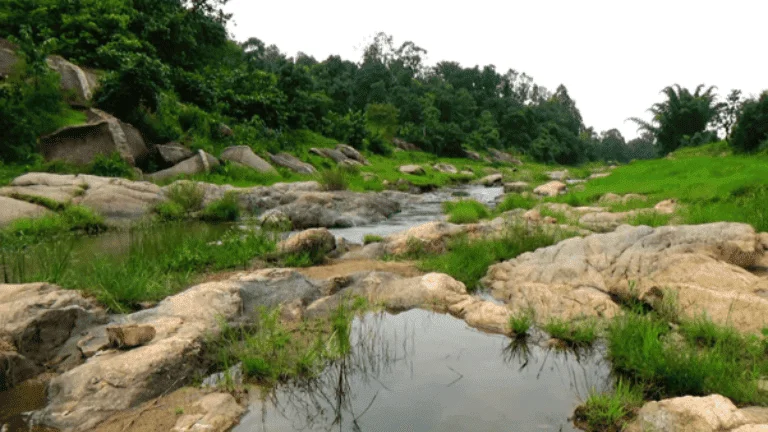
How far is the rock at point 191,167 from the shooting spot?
19031 millimetres

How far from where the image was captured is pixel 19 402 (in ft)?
12.2

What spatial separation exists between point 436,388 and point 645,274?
397 cm

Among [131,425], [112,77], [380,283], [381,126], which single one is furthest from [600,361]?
[381,126]

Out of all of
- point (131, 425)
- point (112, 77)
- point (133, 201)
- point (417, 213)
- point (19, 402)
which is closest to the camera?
point (131, 425)

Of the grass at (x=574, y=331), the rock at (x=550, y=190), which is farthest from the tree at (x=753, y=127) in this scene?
the grass at (x=574, y=331)

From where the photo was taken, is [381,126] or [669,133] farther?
[669,133]

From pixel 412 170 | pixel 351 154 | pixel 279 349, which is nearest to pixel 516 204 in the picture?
→ pixel 279 349

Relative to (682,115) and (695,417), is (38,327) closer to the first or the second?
(695,417)

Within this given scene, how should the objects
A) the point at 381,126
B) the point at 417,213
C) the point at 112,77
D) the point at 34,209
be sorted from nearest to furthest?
the point at 34,209 → the point at 417,213 → the point at 112,77 → the point at 381,126

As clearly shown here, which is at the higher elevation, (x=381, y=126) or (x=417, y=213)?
(x=381, y=126)

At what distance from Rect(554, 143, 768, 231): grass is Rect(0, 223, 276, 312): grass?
924 centimetres

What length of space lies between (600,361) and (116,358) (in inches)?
177

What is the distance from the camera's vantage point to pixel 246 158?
2341 centimetres

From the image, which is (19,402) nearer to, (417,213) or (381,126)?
(417,213)
